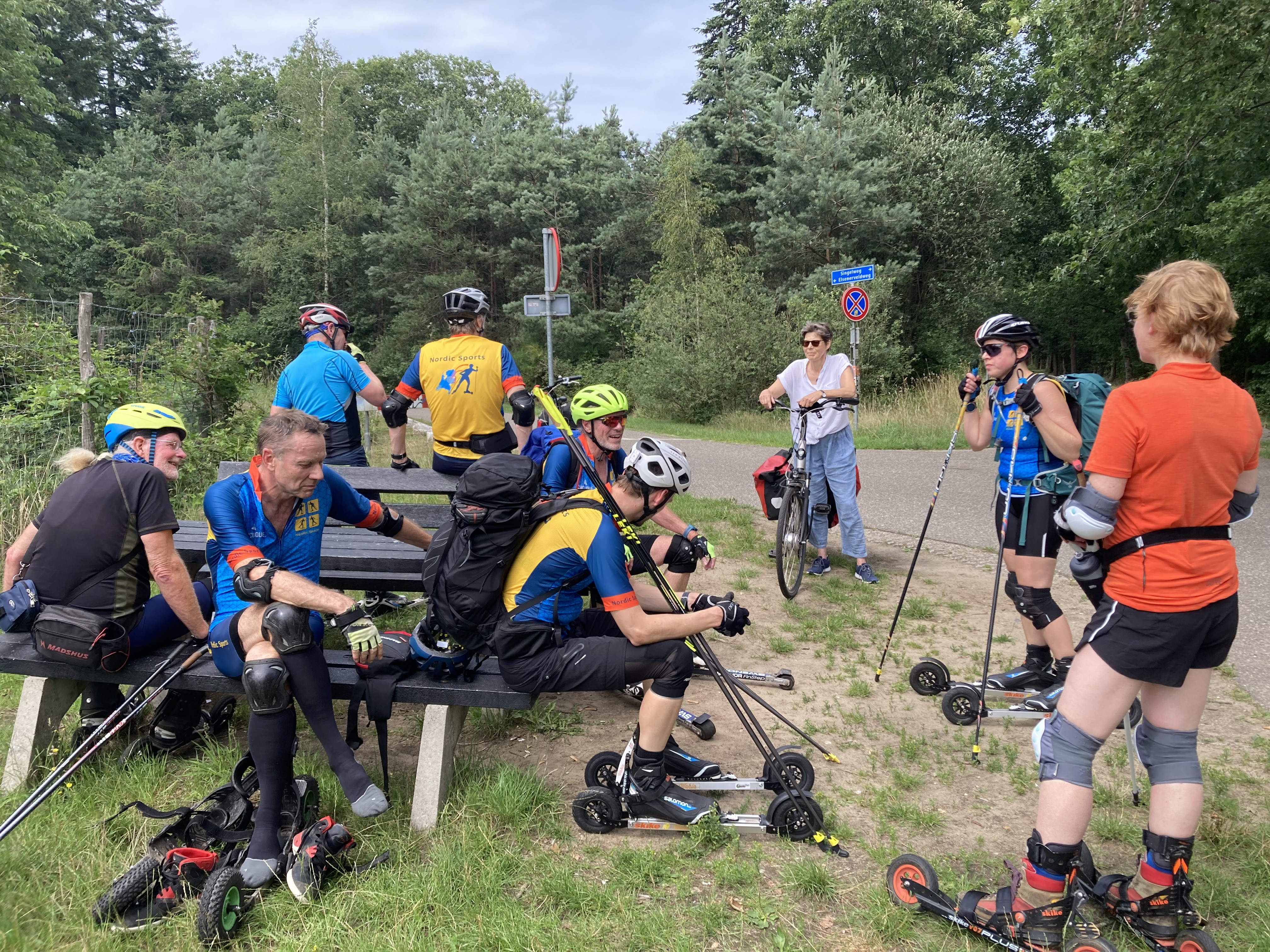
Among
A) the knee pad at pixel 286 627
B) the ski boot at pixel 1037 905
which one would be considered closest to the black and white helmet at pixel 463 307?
the knee pad at pixel 286 627

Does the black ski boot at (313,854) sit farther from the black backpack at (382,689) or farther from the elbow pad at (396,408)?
the elbow pad at (396,408)

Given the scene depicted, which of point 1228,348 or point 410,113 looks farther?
point 410,113

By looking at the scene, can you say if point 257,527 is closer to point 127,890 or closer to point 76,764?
point 76,764

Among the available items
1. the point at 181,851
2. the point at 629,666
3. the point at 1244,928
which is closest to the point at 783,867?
the point at 629,666

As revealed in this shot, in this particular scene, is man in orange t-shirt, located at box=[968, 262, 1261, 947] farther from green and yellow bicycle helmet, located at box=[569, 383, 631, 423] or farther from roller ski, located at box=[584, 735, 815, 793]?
green and yellow bicycle helmet, located at box=[569, 383, 631, 423]

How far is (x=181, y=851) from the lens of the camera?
286 cm

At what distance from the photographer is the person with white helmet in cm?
Result: 559

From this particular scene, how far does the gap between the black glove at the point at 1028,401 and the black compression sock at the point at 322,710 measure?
329 centimetres

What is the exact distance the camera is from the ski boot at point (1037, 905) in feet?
8.43

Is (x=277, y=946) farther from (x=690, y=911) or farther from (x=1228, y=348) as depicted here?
(x=1228, y=348)

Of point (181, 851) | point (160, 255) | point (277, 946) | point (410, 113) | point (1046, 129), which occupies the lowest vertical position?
point (277, 946)

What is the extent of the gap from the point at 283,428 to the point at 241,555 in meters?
0.52

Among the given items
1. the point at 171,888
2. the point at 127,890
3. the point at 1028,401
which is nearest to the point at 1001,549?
the point at 1028,401

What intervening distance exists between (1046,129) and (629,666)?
35.0 meters
